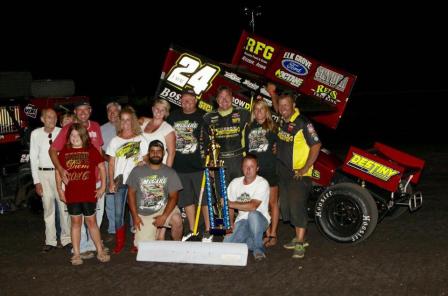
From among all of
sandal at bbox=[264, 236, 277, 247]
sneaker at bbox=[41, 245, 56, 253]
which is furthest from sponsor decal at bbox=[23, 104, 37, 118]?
sandal at bbox=[264, 236, 277, 247]

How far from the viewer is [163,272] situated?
19.3ft

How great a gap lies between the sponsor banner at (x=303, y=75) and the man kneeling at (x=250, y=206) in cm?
224

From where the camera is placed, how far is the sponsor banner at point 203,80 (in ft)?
25.8

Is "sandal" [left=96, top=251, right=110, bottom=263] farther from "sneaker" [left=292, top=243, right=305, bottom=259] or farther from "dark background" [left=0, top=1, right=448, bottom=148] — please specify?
"dark background" [left=0, top=1, right=448, bottom=148]

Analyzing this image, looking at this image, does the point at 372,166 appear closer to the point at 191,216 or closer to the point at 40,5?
the point at 191,216

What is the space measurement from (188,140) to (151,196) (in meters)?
0.83

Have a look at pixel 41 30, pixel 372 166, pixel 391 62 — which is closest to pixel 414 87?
pixel 391 62

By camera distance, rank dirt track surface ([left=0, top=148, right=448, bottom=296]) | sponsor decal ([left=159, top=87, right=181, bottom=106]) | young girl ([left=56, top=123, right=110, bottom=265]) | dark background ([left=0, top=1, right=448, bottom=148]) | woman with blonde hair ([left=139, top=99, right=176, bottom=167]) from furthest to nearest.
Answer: dark background ([left=0, top=1, right=448, bottom=148]) < sponsor decal ([left=159, top=87, right=181, bottom=106]) < woman with blonde hair ([left=139, top=99, right=176, bottom=167]) < young girl ([left=56, top=123, right=110, bottom=265]) < dirt track surface ([left=0, top=148, right=448, bottom=296])

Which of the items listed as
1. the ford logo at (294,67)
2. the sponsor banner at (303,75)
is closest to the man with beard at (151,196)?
the sponsor banner at (303,75)

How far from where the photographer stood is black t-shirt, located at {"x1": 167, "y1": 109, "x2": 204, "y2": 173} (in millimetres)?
6797

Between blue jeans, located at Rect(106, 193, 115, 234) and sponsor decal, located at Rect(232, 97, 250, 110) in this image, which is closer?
blue jeans, located at Rect(106, 193, 115, 234)

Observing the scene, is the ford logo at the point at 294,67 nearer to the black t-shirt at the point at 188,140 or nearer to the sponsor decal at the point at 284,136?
the sponsor decal at the point at 284,136

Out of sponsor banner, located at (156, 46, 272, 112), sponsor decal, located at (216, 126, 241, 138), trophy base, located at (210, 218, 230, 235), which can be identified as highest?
sponsor banner, located at (156, 46, 272, 112)

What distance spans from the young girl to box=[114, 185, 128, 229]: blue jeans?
1.52 feet
